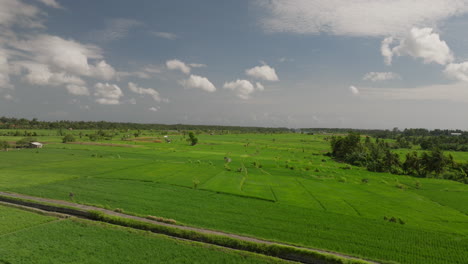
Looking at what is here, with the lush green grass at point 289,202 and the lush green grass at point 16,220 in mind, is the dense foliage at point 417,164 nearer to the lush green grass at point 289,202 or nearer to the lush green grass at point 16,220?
the lush green grass at point 289,202

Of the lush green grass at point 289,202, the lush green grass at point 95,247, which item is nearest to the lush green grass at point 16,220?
the lush green grass at point 95,247

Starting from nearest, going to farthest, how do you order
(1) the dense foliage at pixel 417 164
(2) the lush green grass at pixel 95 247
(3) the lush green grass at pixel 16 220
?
1. (2) the lush green grass at pixel 95 247
2. (3) the lush green grass at pixel 16 220
3. (1) the dense foliage at pixel 417 164

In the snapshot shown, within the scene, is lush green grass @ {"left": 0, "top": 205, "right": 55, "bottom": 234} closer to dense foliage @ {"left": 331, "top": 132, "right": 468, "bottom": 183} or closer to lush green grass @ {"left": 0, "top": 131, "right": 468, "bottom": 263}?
lush green grass @ {"left": 0, "top": 131, "right": 468, "bottom": 263}

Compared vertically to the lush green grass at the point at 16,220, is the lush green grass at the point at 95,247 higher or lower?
lower

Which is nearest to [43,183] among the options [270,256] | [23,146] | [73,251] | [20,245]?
[20,245]

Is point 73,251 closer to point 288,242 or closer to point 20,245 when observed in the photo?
point 20,245

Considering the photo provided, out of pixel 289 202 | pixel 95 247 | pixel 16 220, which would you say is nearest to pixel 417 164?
pixel 289 202

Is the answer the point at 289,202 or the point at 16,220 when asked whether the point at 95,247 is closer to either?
the point at 16,220
